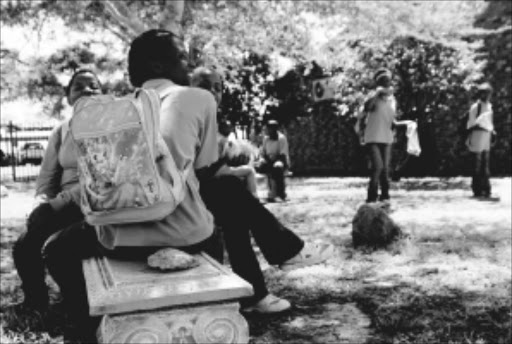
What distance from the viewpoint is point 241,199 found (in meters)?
3.75

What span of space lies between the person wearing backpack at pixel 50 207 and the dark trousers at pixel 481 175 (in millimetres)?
7714

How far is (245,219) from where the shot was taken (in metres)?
3.77

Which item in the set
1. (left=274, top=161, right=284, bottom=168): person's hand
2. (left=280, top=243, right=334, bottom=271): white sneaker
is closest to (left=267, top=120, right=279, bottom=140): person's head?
(left=274, top=161, right=284, bottom=168): person's hand

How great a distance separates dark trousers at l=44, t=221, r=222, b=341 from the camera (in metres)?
3.21

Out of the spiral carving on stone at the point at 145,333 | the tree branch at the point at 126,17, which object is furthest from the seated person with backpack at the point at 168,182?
the tree branch at the point at 126,17

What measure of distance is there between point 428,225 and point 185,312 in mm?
5974

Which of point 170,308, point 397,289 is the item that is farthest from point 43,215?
point 397,289

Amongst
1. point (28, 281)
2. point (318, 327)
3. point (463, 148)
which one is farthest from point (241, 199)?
point (463, 148)

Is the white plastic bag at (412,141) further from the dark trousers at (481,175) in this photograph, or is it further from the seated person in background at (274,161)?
the seated person in background at (274,161)

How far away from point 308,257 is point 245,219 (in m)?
0.43

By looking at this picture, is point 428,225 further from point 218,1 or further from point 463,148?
point 463,148

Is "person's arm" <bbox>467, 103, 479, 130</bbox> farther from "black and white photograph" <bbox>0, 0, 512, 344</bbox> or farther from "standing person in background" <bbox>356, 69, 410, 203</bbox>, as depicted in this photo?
"standing person in background" <bbox>356, 69, 410, 203</bbox>

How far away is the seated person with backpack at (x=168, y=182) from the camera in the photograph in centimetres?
A: 283

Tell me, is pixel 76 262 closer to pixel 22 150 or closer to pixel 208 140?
pixel 208 140
